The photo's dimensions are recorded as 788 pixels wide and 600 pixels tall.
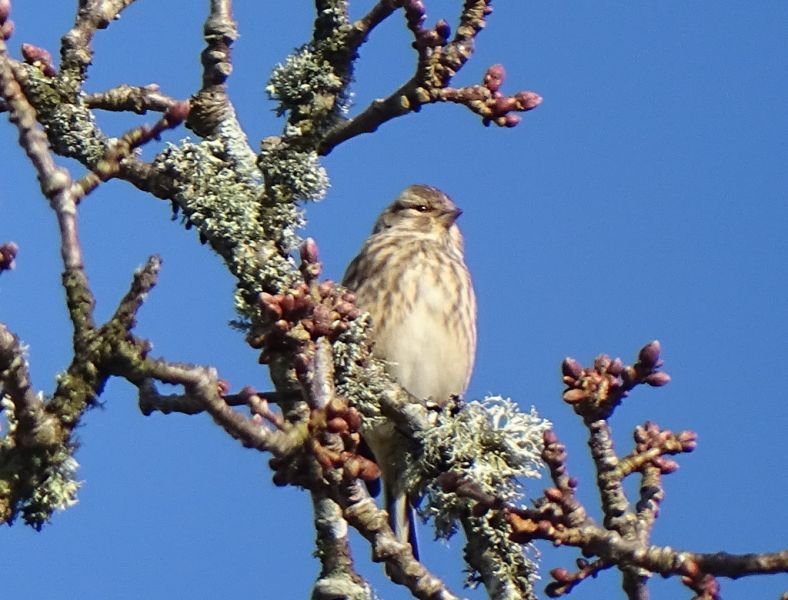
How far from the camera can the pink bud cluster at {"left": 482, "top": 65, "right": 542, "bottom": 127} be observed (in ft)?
15.9

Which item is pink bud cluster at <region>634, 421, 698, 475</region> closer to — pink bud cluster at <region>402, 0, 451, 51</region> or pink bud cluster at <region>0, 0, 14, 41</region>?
pink bud cluster at <region>402, 0, 451, 51</region>

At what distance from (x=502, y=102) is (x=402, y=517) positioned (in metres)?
1.86

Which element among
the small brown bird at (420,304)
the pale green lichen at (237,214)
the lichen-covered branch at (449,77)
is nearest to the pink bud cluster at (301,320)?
the pale green lichen at (237,214)

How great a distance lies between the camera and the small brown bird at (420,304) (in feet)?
23.1

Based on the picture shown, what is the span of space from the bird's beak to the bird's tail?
2272mm

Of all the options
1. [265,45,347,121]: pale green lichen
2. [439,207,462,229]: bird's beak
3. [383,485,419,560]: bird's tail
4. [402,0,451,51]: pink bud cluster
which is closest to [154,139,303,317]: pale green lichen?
[265,45,347,121]: pale green lichen

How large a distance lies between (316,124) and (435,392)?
225 centimetres

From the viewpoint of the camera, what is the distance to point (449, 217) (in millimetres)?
8102

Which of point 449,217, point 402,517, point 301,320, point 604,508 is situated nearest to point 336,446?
point 301,320

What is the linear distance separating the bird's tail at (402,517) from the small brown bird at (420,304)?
83 centimetres

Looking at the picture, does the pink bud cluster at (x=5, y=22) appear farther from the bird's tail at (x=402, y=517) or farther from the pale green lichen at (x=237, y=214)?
the bird's tail at (x=402, y=517)

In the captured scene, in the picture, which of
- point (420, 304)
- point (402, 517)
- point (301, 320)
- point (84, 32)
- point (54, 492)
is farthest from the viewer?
point (420, 304)

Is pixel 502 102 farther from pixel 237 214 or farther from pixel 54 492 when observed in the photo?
pixel 54 492

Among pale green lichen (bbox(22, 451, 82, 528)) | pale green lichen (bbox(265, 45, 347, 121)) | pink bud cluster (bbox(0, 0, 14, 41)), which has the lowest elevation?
pale green lichen (bbox(22, 451, 82, 528))
